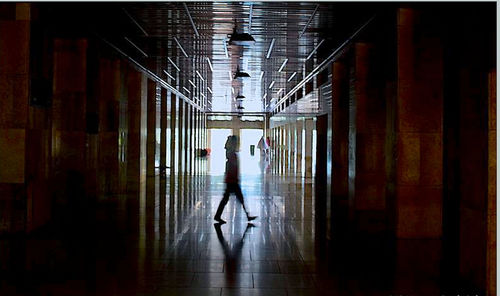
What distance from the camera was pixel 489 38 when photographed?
5863 millimetres

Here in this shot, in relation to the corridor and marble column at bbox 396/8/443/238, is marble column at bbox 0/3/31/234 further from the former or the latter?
marble column at bbox 396/8/443/238

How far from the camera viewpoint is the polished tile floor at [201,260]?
5566 millimetres

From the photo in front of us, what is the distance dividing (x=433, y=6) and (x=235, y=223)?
487 centimetres

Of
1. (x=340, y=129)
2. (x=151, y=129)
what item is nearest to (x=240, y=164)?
(x=340, y=129)

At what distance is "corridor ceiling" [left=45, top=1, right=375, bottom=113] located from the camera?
10.5 m

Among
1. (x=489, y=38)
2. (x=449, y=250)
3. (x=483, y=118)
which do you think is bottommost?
(x=449, y=250)

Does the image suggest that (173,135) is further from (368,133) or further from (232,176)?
(232,176)

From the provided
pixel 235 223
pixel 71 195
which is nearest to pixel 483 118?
pixel 235 223

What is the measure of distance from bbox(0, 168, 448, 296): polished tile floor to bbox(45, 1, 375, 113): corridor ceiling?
394cm

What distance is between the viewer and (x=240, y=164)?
10906 millimetres

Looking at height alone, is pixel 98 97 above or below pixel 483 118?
above

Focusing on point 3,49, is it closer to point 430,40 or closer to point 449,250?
point 430,40

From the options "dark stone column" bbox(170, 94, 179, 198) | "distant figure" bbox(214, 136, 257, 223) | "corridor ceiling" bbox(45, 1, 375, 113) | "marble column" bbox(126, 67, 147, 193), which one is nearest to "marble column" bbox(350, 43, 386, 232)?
"corridor ceiling" bbox(45, 1, 375, 113)

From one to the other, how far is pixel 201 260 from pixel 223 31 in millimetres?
7219
